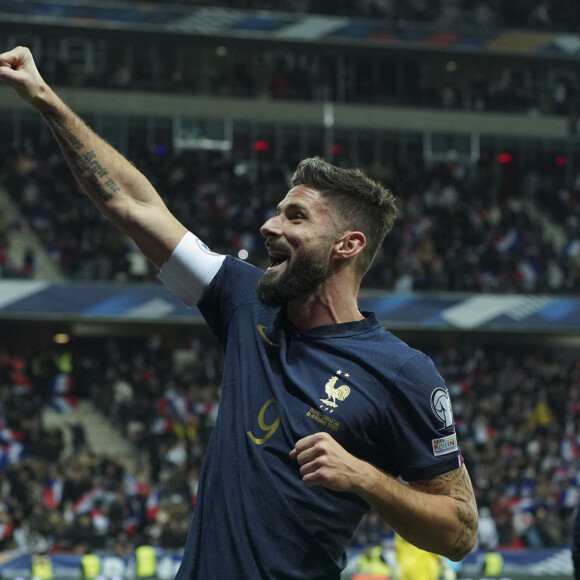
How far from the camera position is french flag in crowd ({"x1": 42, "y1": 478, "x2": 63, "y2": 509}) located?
61.4 ft

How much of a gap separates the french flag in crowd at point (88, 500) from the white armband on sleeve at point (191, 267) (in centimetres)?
1570

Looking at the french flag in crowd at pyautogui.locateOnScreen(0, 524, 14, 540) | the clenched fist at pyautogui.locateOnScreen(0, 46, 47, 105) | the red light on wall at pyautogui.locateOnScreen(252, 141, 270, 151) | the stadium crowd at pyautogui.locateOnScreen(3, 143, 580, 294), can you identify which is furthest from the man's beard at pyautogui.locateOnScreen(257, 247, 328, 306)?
the red light on wall at pyautogui.locateOnScreen(252, 141, 270, 151)

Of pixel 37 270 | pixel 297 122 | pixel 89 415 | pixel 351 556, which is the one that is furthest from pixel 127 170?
pixel 297 122

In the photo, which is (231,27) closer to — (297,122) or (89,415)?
(297,122)

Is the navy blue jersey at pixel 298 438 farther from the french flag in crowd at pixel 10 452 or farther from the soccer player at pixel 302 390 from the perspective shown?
the french flag in crowd at pixel 10 452

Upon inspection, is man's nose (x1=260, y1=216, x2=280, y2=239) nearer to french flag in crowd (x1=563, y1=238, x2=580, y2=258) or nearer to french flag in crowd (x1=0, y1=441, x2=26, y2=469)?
french flag in crowd (x1=0, y1=441, x2=26, y2=469)

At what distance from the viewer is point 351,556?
17719 mm

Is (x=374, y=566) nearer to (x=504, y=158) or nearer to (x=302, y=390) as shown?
(x=302, y=390)

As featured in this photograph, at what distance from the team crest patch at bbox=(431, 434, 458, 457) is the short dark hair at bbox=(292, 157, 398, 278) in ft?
2.00

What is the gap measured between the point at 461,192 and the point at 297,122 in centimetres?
494

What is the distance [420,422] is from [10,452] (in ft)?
58.7

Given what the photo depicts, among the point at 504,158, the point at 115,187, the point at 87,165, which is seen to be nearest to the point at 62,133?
the point at 87,165

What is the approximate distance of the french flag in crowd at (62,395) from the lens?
22.5 m

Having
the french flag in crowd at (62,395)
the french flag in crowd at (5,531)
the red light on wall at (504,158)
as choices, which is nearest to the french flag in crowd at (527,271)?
the red light on wall at (504,158)
